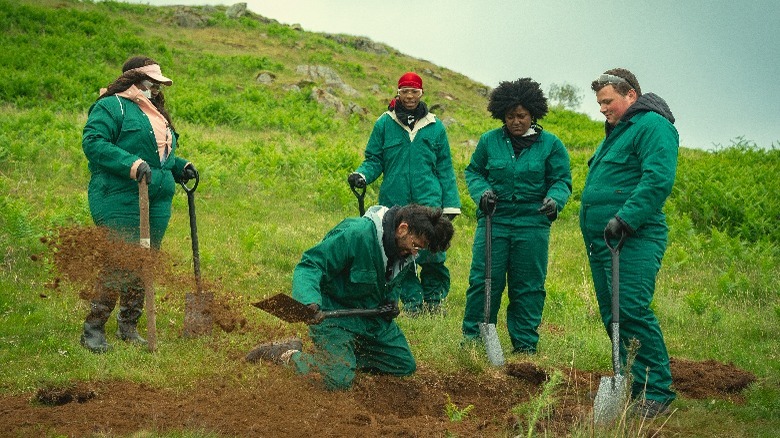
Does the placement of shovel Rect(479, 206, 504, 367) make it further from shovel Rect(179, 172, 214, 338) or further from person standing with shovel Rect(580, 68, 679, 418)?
shovel Rect(179, 172, 214, 338)

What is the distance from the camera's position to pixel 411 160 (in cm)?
848

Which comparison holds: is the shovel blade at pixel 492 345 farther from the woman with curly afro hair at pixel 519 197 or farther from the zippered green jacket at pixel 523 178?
the zippered green jacket at pixel 523 178

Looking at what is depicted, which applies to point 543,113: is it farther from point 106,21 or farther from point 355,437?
point 106,21

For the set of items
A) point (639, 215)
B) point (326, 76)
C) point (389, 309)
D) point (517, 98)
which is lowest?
point (389, 309)

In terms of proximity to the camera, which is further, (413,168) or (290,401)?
(413,168)

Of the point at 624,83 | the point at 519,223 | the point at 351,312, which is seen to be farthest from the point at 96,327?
the point at 624,83

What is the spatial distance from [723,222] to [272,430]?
12.1 meters

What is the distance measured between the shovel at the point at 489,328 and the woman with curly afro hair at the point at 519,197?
125mm

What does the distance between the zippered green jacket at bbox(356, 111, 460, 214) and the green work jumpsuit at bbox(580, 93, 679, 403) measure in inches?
98.0

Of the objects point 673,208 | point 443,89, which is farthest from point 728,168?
point 443,89

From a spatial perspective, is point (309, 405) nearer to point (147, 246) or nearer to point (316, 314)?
point (316, 314)

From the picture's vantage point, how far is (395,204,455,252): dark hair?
585 cm

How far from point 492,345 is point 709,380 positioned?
5.64 ft

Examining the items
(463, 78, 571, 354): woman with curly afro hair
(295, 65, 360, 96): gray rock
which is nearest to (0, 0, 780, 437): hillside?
(463, 78, 571, 354): woman with curly afro hair
